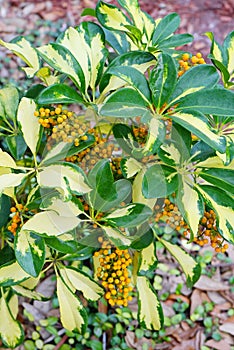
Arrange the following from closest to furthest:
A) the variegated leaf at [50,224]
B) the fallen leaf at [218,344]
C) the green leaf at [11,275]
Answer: the variegated leaf at [50,224] < the green leaf at [11,275] < the fallen leaf at [218,344]

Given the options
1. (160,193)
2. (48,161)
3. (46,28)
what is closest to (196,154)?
(160,193)

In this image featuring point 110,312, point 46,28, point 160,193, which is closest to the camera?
point 160,193

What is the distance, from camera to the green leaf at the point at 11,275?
90 cm

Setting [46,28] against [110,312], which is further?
[46,28]

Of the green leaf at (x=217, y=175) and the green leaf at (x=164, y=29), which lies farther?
the green leaf at (x=164, y=29)

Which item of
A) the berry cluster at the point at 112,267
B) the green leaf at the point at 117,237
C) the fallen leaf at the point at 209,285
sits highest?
the green leaf at the point at 117,237

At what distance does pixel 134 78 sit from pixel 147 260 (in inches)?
14.8

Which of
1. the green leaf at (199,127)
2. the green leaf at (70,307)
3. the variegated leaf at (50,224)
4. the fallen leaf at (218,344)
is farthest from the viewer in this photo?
the fallen leaf at (218,344)

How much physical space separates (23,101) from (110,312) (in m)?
0.91

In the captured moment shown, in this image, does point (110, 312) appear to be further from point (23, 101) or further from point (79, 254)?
point (23, 101)

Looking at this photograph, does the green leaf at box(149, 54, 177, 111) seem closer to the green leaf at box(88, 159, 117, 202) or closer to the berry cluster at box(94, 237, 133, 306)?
the green leaf at box(88, 159, 117, 202)

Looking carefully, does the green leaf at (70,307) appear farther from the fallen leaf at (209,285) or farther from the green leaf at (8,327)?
the fallen leaf at (209,285)

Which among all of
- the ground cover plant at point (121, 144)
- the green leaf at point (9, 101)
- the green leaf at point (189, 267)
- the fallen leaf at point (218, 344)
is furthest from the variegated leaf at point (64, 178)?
the fallen leaf at point (218, 344)

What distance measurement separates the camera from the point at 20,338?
3.69 ft
